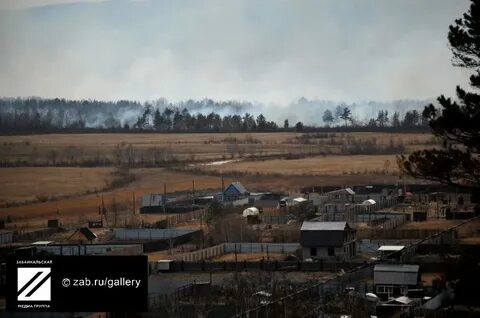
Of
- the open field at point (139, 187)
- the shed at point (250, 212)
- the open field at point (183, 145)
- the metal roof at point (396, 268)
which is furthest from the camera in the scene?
the open field at point (183, 145)

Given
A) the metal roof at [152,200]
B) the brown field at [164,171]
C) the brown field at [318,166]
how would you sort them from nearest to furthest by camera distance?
the brown field at [164,171], the metal roof at [152,200], the brown field at [318,166]

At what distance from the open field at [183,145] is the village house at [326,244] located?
20.7 feet

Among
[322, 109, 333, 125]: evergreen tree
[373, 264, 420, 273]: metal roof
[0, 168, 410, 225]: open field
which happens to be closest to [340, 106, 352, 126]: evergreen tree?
[322, 109, 333, 125]: evergreen tree

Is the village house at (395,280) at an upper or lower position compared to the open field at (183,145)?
lower

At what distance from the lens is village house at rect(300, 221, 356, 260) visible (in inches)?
295

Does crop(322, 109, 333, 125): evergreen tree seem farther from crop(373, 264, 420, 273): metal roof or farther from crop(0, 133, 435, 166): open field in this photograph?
crop(373, 264, 420, 273): metal roof

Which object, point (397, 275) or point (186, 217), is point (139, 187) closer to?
point (186, 217)

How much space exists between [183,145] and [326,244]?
13723 mm

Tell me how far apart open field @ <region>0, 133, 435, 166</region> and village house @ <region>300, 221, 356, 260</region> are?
20.7ft

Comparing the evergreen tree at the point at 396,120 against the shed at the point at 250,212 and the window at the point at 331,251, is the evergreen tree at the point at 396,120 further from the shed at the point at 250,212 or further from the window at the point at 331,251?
the window at the point at 331,251

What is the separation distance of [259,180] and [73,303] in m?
11.7

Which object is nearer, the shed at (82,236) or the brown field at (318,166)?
the shed at (82,236)

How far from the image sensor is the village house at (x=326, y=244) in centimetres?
749

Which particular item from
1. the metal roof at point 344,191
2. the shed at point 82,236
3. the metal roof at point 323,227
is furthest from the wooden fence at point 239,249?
the metal roof at point 344,191
